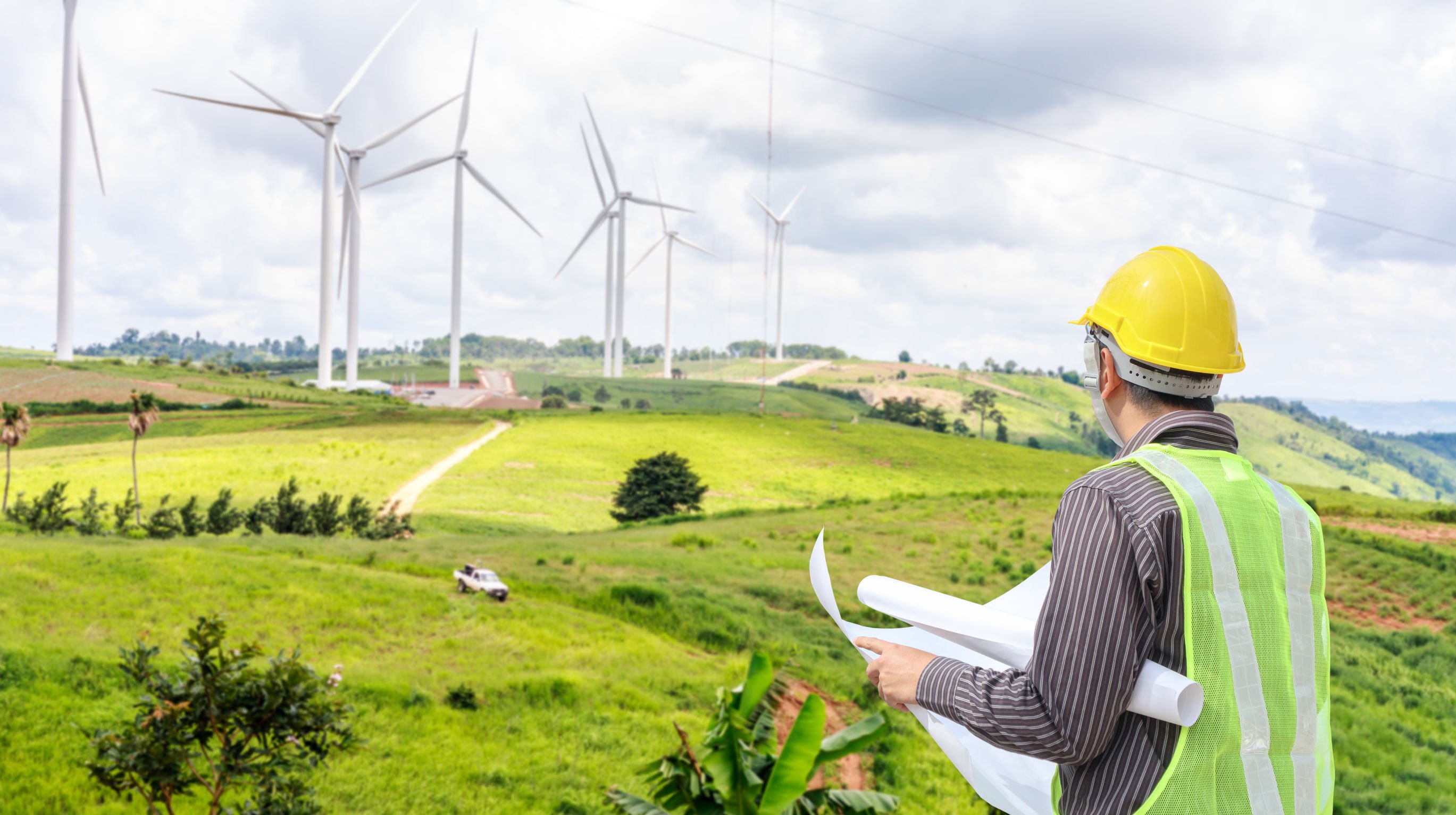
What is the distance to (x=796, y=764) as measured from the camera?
12.9 feet

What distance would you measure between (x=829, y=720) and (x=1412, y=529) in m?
14.0

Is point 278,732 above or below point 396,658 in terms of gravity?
above

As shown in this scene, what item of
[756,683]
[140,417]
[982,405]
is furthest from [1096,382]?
[982,405]

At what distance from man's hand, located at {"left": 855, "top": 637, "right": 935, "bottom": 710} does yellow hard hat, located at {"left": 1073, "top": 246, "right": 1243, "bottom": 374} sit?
655mm

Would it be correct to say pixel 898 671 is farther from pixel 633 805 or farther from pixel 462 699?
pixel 462 699

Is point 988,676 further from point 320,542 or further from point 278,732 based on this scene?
point 320,542

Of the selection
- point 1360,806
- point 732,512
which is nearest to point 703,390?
point 732,512

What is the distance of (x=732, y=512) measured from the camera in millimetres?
20969

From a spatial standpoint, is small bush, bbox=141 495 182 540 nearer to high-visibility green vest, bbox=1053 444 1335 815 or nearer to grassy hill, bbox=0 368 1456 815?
grassy hill, bbox=0 368 1456 815

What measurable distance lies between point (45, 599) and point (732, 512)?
1356 centimetres

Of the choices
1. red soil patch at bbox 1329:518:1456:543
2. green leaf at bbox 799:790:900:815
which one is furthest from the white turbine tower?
red soil patch at bbox 1329:518:1456:543

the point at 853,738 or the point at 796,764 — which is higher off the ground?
the point at 796,764

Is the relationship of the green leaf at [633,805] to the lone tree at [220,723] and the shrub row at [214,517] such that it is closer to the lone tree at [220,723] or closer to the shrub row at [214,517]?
the lone tree at [220,723]

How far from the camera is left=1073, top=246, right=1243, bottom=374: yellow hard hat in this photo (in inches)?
56.5
